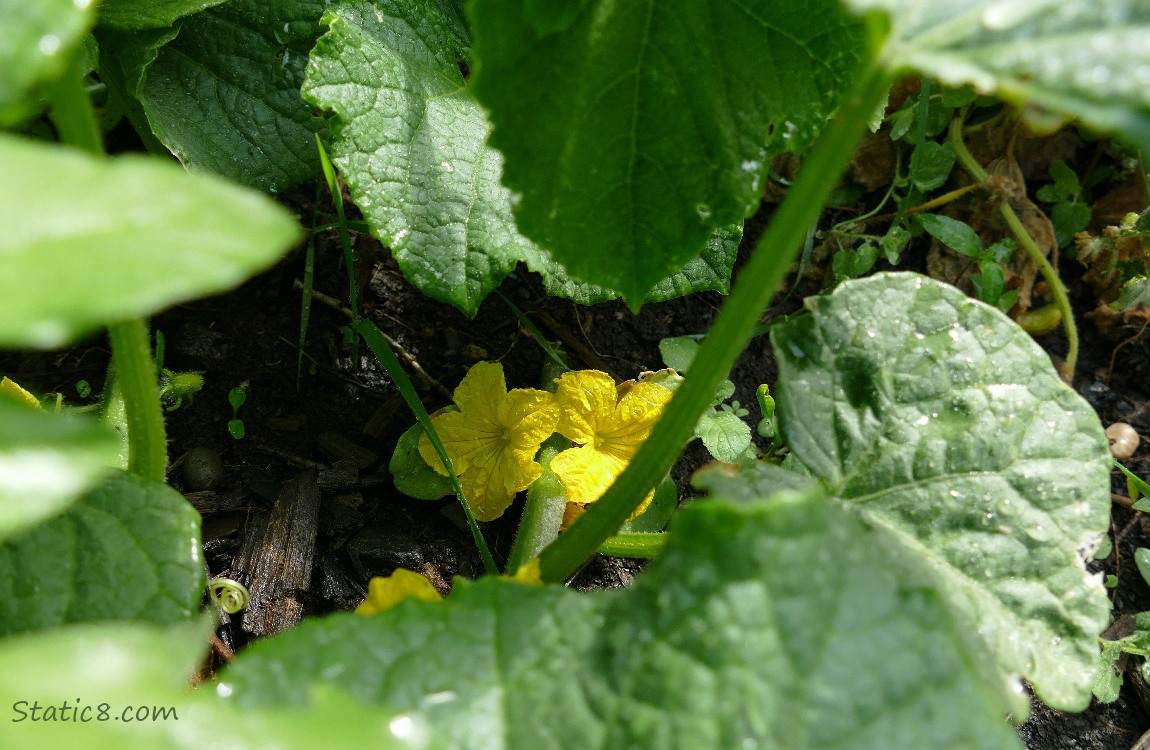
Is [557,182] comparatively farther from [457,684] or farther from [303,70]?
[303,70]

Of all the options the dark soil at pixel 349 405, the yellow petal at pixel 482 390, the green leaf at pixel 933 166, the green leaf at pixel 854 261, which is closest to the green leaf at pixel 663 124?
the yellow petal at pixel 482 390

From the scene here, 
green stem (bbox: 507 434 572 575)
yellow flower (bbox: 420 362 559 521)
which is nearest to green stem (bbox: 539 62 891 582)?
green stem (bbox: 507 434 572 575)

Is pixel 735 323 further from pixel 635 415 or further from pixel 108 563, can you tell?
pixel 108 563

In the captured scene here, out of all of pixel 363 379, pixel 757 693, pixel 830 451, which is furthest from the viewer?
pixel 363 379

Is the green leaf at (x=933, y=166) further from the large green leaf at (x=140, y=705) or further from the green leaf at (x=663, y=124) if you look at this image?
the large green leaf at (x=140, y=705)

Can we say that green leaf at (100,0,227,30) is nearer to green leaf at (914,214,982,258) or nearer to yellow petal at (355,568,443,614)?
yellow petal at (355,568,443,614)

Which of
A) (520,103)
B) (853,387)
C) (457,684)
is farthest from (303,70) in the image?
(457,684)

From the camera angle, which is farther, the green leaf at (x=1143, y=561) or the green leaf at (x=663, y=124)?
the green leaf at (x=1143, y=561)
